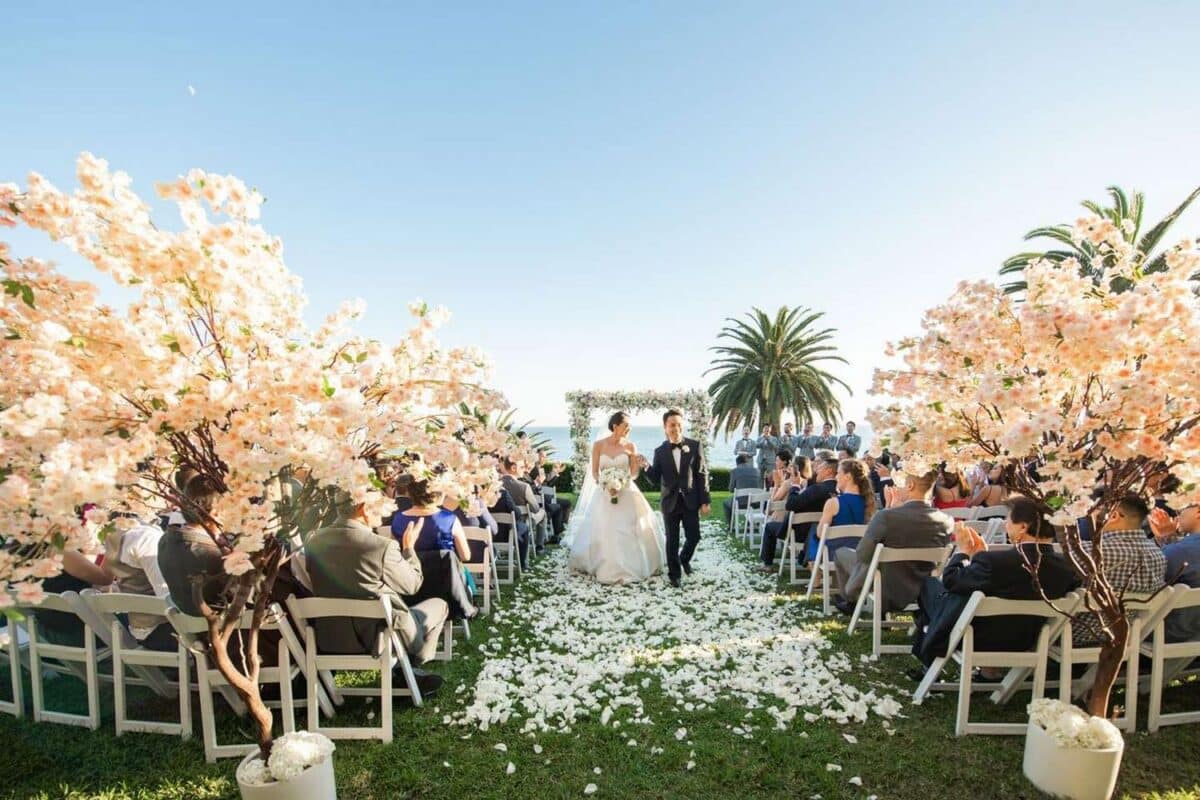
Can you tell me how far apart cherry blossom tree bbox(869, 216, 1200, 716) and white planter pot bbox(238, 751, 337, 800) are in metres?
3.53

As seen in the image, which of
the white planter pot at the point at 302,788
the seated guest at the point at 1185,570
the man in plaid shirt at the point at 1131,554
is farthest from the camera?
the seated guest at the point at 1185,570

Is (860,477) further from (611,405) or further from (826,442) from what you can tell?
(611,405)

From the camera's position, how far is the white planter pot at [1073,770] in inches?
124

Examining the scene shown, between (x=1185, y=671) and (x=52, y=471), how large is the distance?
6652 millimetres

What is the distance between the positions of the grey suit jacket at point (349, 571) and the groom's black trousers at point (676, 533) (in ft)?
14.8

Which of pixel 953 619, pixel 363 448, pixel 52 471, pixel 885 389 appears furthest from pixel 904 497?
pixel 52 471

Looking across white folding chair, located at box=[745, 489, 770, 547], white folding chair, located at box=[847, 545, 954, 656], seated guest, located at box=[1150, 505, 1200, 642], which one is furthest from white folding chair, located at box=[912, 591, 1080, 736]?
white folding chair, located at box=[745, 489, 770, 547]

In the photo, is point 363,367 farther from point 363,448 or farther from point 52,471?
point 52,471

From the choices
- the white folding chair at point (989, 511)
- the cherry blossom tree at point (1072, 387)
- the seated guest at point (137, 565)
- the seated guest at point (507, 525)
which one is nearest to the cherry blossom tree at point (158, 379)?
the seated guest at point (137, 565)

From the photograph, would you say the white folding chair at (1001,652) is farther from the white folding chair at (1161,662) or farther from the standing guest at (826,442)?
the standing guest at (826,442)

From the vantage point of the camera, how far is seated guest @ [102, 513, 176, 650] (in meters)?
4.46

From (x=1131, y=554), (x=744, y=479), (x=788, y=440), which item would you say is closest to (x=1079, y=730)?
(x=1131, y=554)

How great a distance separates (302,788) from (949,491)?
7.92 meters

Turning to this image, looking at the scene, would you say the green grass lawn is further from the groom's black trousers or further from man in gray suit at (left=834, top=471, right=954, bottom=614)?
the groom's black trousers
